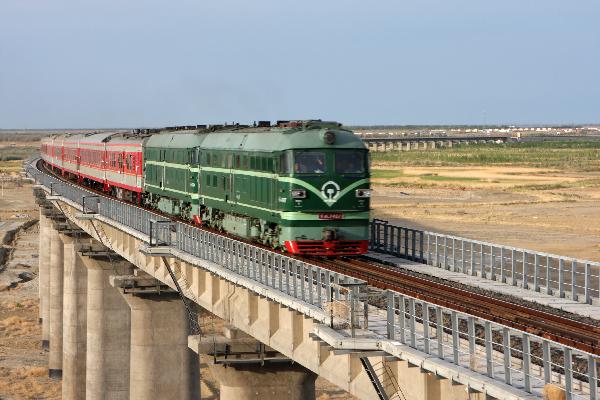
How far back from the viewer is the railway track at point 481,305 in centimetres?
2075

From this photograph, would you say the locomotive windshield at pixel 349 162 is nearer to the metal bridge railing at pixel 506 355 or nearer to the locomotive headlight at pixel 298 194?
the locomotive headlight at pixel 298 194

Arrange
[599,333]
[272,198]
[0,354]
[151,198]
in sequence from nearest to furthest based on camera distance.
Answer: [599,333] → [272,198] → [151,198] → [0,354]

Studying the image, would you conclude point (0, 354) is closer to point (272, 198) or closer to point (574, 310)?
point (272, 198)

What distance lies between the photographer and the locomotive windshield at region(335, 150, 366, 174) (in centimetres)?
3438

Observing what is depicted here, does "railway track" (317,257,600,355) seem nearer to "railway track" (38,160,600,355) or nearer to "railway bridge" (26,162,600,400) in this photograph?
"railway track" (38,160,600,355)

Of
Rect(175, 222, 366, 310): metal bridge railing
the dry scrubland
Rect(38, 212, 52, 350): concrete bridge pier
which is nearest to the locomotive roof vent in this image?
Rect(175, 222, 366, 310): metal bridge railing

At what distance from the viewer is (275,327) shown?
27.9 m

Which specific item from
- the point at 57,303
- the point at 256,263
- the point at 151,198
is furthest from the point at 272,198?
the point at 57,303

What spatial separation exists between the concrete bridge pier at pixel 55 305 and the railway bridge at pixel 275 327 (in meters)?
1.45

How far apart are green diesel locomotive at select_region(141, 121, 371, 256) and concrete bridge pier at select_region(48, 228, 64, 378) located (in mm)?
36243

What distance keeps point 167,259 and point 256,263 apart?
10962 mm

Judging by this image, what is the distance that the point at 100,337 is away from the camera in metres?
58.4

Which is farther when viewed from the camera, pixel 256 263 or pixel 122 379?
pixel 122 379

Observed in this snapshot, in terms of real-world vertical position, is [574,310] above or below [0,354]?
above
